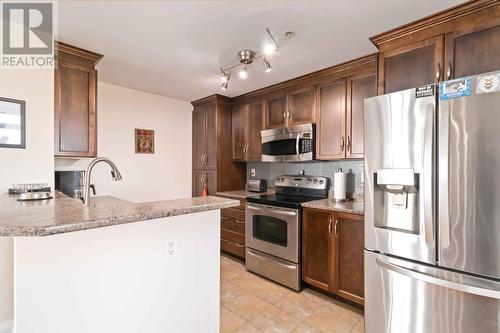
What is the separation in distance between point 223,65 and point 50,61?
1518 mm

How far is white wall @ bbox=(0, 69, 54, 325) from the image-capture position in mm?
1768

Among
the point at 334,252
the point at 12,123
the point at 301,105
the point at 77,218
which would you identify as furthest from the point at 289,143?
the point at 12,123

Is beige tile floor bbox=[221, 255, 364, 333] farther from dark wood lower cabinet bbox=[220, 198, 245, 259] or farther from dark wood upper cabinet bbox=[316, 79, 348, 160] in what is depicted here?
dark wood upper cabinet bbox=[316, 79, 348, 160]

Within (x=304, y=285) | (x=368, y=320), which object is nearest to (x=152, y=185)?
(x=304, y=285)

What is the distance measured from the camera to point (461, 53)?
5.33ft

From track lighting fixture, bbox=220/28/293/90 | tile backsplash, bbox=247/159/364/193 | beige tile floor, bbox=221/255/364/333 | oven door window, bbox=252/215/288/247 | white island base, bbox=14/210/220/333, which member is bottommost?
beige tile floor, bbox=221/255/364/333

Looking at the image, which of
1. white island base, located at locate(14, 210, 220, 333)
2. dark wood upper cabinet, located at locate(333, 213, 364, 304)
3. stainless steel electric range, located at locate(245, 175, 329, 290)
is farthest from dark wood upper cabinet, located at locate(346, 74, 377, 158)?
white island base, located at locate(14, 210, 220, 333)

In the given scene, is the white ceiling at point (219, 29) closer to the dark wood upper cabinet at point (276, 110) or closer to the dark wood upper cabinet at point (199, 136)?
the dark wood upper cabinet at point (276, 110)

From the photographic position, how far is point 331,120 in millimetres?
2713

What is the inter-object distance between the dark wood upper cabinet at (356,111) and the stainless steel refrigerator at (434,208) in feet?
2.45

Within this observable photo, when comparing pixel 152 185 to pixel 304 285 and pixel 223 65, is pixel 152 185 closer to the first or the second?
pixel 223 65

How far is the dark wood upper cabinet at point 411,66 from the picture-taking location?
1.72 m

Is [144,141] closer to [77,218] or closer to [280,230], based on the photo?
[280,230]

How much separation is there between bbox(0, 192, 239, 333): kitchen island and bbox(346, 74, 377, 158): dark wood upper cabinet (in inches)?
70.8
